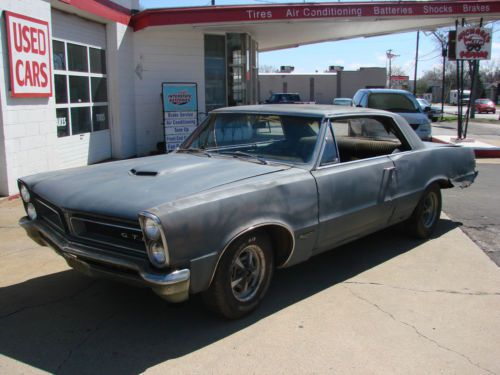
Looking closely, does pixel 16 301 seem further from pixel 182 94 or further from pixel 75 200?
pixel 182 94

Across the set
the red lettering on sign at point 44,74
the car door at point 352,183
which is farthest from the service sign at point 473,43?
the red lettering on sign at point 44,74

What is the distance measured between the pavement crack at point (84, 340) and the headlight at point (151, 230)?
955 mm

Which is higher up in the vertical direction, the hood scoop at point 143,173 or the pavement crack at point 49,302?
the hood scoop at point 143,173

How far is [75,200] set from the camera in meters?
3.59

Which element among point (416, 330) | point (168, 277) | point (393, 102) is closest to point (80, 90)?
point (393, 102)

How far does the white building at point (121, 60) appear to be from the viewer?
789 cm

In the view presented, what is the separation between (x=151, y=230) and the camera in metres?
3.11

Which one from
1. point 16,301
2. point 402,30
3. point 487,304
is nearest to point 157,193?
point 16,301

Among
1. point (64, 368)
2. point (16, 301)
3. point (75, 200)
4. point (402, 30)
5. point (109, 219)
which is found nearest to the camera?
point (64, 368)

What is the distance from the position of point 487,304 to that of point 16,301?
3830mm

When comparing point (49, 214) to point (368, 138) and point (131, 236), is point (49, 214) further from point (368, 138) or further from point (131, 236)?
point (368, 138)

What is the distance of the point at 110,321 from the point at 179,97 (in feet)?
31.2

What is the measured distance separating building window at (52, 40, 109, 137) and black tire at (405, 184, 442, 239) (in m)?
6.87

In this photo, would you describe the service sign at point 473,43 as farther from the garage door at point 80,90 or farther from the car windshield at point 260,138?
the car windshield at point 260,138
